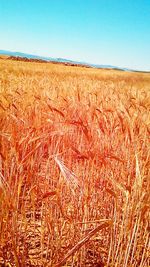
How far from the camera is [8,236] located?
1.15 metres

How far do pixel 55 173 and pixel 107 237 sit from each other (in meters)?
0.55

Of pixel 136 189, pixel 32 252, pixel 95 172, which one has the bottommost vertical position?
pixel 32 252

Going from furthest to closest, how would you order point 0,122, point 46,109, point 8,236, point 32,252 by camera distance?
point 46,109 < point 0,122 < point 32,252 < point 8,236

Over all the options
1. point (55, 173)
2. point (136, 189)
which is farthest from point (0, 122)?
point (136, 189)

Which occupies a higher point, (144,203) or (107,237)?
(144,203)

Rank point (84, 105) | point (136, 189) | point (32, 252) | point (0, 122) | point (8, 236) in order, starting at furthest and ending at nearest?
point (84, 105) → point (0, 122) → point (32, 252) → point (8, 236) → point (136, 189)

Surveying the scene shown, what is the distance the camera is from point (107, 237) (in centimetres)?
121

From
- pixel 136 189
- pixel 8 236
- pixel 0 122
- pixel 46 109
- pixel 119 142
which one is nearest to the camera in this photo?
pixel 136 189

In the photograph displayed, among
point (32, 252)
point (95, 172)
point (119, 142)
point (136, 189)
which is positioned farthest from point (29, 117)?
point (136, 189)

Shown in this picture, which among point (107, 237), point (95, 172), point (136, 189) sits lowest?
point (107, 237)

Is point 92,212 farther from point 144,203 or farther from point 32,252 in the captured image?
point 144,203

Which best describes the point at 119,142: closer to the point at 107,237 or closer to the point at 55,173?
the point at 55,173

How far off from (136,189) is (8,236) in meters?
0.55

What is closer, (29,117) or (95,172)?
(95,172)
